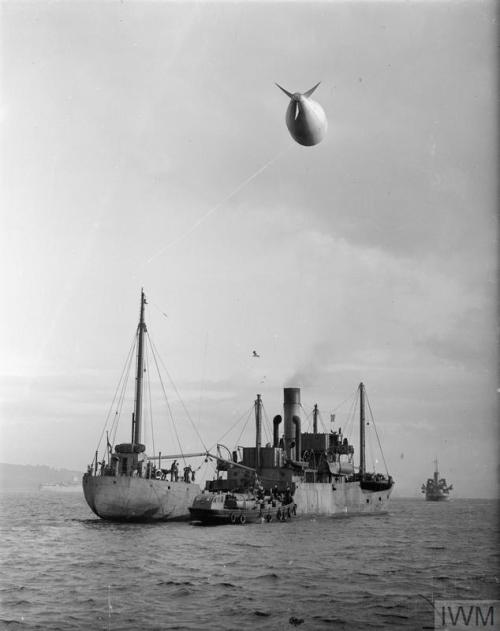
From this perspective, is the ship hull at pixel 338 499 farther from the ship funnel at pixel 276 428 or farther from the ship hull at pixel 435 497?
the ship hull at pixel 435 497

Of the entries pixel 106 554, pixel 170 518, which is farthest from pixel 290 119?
pixel 170 518

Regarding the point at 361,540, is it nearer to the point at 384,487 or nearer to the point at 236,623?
the point at 236,623

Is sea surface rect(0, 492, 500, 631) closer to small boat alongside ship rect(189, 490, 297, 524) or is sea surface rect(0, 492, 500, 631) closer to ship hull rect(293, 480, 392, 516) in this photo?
small boat alongside ship rect(189, 490, 297, 524)

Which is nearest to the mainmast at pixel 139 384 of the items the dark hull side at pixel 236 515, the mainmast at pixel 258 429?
the dark hull side at pixel 236 515

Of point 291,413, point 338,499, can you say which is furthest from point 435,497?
point 291,413

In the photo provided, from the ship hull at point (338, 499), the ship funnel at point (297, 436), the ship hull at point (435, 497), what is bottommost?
the ship hull at point (435, 497)
